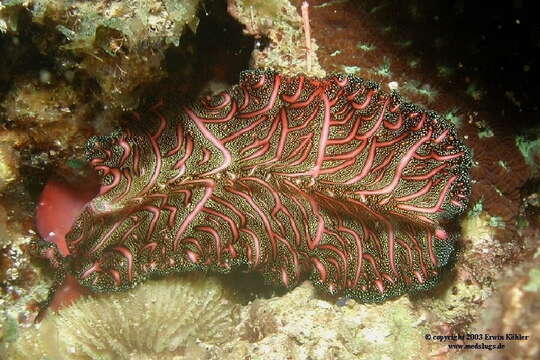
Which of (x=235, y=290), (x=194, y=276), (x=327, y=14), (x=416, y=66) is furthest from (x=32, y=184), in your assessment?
(x=416, y=66)

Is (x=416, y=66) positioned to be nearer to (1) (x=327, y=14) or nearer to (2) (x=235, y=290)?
(1) (x=327, y=14)

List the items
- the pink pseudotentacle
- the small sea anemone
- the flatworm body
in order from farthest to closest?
the small sea anemone < the pink pseudotentacle < the flatworm body

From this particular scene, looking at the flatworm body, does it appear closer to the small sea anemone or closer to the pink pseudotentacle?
the pink pseudotentacle

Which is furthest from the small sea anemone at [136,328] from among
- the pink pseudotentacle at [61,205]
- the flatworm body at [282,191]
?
the pink pseudotentacle at [61,205]

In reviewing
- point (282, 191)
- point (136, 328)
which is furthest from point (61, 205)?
point (282, 191)

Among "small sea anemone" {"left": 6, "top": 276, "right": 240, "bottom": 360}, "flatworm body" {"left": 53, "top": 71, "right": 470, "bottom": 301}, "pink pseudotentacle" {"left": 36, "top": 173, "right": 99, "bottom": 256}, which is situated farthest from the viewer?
"small sea anemone" {"left": 6, "top": 276, "right": 240, "bottom": 360}

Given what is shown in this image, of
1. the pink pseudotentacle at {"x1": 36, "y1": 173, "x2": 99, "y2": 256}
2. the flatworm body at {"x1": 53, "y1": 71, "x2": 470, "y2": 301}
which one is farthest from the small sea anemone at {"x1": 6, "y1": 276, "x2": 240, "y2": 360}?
the pink pseudotentacle at {"x1": 36, "y1": 173, "x2": 99, "y2": 256}
